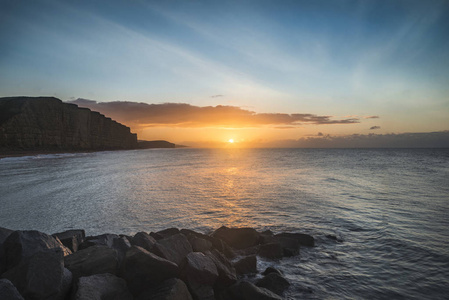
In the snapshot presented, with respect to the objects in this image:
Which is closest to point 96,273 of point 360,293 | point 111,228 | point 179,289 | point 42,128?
point 179,289

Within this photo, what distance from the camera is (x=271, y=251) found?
31.0ft

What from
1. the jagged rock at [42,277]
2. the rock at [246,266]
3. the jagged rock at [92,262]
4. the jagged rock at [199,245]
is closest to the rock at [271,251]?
the rock at [246,266]

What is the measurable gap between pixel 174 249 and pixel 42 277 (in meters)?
3.20

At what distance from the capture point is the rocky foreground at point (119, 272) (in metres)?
4.82

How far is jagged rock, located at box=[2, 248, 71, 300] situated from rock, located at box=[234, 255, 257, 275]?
15.9 ft

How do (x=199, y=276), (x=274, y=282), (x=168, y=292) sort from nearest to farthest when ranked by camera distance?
(x=168, y=292), (x=199, y=276), (x=274, y=282)

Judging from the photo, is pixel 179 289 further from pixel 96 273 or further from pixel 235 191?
pixel 235 191

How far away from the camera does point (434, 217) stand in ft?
47.0

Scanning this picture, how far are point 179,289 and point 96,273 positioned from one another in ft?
6.79

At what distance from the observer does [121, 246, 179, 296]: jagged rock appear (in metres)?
5.73

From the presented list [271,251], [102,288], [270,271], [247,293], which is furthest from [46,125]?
[247,293]

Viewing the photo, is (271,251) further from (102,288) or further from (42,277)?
(42,277)

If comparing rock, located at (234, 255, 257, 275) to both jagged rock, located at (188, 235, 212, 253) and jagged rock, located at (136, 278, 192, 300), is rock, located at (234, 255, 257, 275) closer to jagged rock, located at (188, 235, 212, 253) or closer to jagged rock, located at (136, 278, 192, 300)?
jagged rock, located at (188, 235, 212, 253)

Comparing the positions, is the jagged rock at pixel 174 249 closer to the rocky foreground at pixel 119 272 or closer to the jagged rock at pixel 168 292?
the rocky foreground at pixel 119 272
